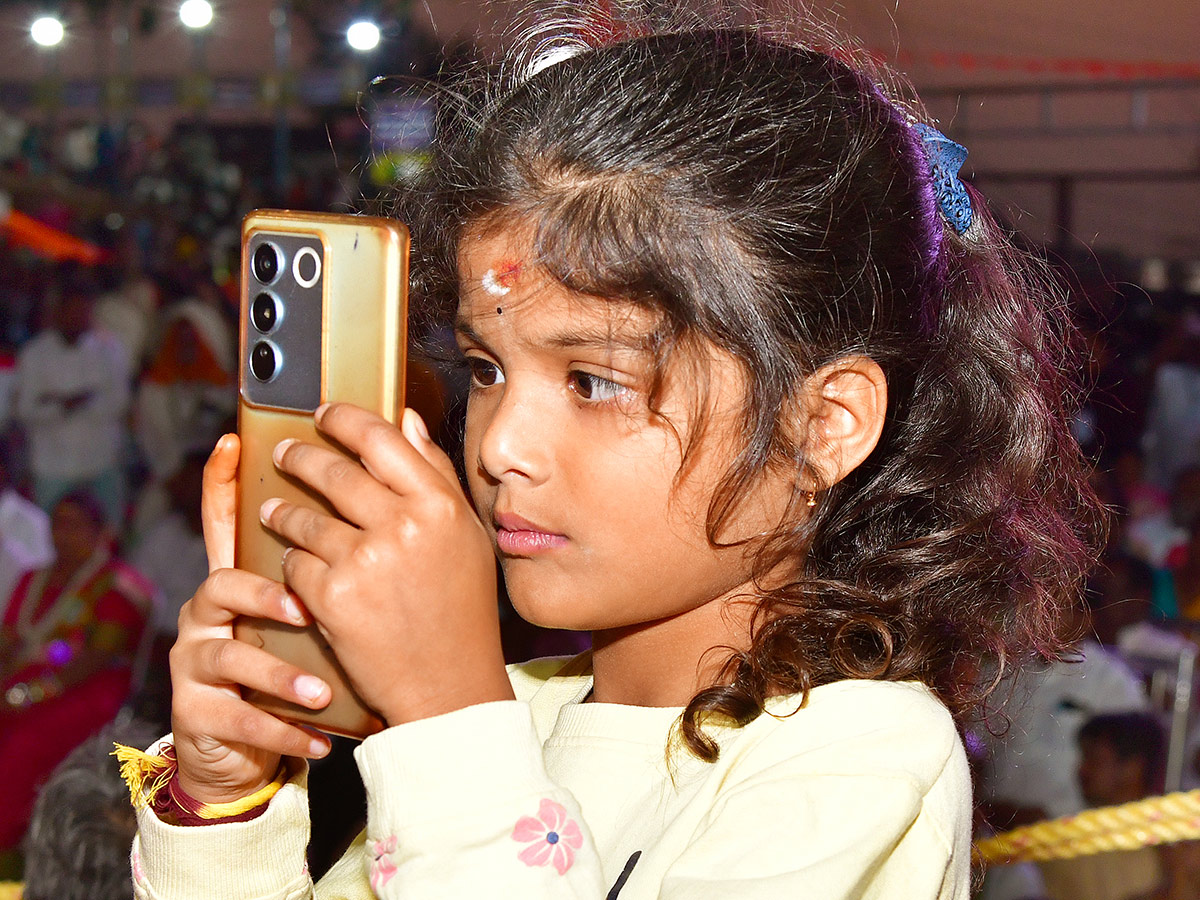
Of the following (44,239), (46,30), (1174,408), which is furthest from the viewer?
(44,239)

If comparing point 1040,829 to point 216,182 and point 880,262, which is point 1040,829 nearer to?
point 880,262

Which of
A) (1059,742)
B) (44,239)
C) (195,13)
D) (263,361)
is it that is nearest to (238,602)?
(263,361)

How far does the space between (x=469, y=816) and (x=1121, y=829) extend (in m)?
1.43

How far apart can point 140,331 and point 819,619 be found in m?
3.67

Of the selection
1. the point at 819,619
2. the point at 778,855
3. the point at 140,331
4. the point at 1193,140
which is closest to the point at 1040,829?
the point at 819,619

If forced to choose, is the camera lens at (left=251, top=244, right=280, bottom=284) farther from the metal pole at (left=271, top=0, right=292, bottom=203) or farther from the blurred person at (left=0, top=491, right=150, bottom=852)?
the metal pole at (left=271, top=0, right=292, bottom=203)

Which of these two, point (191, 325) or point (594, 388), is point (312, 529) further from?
point (191, 325)

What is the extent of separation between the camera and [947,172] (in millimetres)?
903

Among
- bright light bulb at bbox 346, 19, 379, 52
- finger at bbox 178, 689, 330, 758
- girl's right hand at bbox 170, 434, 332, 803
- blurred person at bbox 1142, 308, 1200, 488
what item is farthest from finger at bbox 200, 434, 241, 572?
bright light bulb at bbox 346, 19, 379, 52

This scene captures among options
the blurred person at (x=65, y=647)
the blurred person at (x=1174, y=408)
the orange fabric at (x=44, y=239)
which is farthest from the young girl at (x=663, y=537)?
Result: the orange fabric at (x=44, y=239)

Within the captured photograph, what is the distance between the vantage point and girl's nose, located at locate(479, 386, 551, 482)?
0.72m

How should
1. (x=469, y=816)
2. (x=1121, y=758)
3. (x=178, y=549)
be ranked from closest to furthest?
(x=469, y=816)
(x=1121, y=758)
(x=178, y=549)

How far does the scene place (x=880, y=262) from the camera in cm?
82

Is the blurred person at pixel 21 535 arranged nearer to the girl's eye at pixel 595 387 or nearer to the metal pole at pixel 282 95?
the metal pole at pixel 282 95
